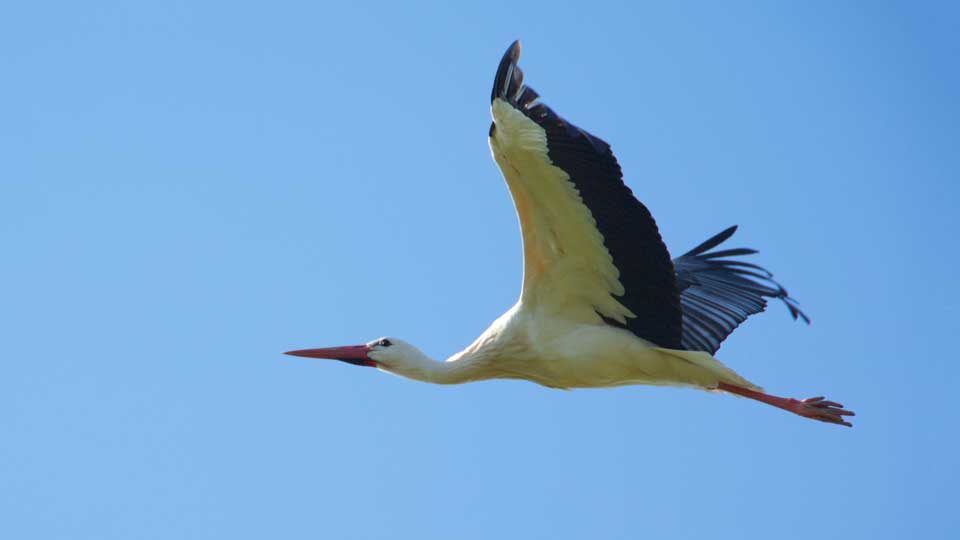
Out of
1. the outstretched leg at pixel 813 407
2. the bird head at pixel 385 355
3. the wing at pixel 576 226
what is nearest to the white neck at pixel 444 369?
the bird head at pixel 385 355

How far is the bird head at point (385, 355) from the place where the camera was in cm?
809

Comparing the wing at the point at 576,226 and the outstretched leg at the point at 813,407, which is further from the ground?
the wing at the point at 576,226

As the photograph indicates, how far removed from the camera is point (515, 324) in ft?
25.8

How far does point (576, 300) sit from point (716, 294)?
73.3 inches

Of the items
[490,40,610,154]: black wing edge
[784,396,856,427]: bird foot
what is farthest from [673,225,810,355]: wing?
[490,40,610,154]: black wing edge

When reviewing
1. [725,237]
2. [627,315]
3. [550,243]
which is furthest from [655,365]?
[725,237]

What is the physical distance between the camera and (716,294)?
31.0 ft

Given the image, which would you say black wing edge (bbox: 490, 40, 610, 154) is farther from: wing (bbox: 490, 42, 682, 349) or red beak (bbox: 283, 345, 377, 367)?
red beak (bbox: 283, 345, 377, 367)

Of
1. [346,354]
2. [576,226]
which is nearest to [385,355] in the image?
[346,354]

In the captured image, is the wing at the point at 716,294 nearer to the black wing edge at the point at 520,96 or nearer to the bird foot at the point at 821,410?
the bird foot at the point at 821,410

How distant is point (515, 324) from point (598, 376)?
1.70ft

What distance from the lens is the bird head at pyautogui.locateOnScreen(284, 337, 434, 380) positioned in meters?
8.09

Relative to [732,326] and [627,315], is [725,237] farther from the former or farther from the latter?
[627,315]

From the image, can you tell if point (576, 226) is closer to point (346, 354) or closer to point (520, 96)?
point (520, 96)
